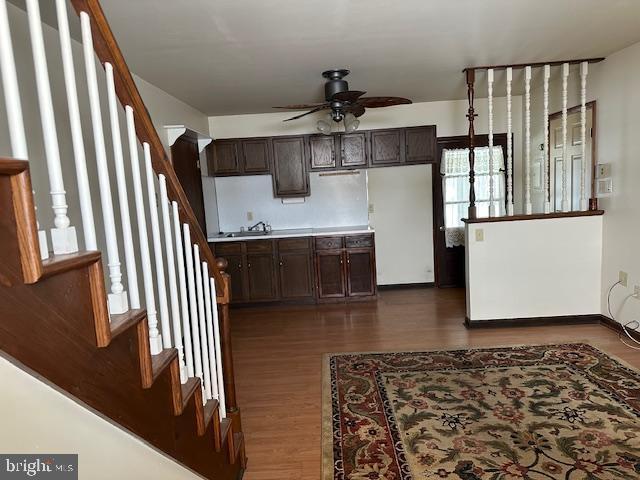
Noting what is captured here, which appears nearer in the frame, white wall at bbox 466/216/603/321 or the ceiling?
the ceiling

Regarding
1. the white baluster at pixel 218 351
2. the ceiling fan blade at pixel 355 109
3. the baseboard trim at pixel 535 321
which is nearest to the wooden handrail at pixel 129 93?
the white baluster at pixel 218 351

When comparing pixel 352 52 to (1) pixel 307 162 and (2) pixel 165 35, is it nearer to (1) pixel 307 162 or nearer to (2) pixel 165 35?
(2) pixel 165 35

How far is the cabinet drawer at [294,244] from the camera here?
16.9ft

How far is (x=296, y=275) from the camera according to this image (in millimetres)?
5207

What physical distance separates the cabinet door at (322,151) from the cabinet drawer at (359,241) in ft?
3.07

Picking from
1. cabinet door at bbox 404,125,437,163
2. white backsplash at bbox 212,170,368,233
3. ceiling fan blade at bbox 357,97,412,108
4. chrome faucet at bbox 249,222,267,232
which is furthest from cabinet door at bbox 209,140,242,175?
ceiling fan blade at bbox 357,97,412,108

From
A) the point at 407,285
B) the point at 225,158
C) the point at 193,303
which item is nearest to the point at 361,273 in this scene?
the point at 407,285

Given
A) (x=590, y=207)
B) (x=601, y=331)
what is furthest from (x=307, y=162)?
(x=601, y=331)

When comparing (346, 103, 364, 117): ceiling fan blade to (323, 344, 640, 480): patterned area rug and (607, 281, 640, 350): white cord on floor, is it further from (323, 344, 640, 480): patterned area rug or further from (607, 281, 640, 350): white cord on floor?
(607, 281, 640, 350): white cord on floor

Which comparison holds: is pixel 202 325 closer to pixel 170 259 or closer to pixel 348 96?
pixel 170 259

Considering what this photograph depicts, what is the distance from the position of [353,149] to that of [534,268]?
8.07 feet

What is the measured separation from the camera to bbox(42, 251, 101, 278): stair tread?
0.80m

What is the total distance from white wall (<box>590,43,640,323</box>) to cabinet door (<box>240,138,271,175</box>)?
3.48 m

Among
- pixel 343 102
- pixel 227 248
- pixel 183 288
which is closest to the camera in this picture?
pixel 183 288
